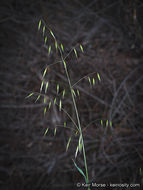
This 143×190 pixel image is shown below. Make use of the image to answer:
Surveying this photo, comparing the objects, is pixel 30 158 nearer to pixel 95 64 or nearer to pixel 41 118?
pixel 41 118

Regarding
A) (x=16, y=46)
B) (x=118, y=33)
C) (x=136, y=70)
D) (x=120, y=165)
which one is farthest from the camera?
(x=16, y=46)

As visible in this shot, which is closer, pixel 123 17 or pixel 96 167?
pixel 96 167

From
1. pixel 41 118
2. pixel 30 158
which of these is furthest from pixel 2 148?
pixel 41 118

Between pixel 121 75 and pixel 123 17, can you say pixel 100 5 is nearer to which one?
pixel 123 17

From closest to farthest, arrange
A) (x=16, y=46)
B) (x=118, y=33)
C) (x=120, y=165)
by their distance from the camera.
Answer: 1. (x=120, y=165)
2. (x=118, y=33)
3. (x=16, y=46)

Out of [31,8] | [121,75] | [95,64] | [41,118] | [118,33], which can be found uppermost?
[31,8]

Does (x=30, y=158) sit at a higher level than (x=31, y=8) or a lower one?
lower

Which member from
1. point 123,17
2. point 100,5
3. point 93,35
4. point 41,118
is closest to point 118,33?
point 123,17
